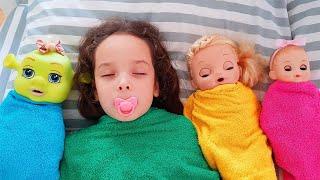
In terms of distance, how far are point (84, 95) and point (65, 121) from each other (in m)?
0.08

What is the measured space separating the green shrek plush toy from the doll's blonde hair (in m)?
0.32

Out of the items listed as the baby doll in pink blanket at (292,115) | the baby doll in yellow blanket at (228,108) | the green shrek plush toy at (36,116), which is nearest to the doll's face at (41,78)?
the green shrek plush toy at (36,116)

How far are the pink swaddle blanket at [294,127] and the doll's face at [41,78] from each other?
1.62 feet

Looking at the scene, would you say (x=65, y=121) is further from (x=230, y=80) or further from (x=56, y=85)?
(x=230, y=80)

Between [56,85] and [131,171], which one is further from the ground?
[56,85]

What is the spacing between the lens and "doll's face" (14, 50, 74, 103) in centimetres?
96

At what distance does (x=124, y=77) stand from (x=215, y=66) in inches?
9.1

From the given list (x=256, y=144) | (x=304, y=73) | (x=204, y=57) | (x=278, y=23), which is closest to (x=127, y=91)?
(x=204, y=57)

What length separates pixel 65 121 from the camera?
42.1 inches

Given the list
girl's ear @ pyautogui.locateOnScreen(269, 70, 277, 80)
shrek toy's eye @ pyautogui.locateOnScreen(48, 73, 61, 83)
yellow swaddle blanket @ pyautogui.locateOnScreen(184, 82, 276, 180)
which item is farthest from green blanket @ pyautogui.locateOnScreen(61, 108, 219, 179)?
girl's ear @ pyautogui.locateOnScreen(269, 70, 277, 80)

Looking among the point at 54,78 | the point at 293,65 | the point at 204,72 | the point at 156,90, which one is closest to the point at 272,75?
the point at 293,65

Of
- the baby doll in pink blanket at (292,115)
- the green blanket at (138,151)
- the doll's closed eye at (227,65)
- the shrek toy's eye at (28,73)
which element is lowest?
the green blanket at (138,151)

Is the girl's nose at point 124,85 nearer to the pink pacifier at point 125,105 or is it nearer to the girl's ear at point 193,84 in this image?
the pink pacifier at point 125,105

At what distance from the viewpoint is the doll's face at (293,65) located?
1.02 metres
